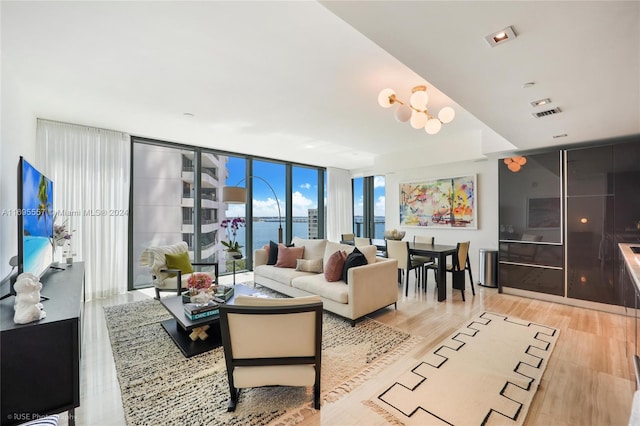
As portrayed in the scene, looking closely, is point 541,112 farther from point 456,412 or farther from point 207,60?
point 207,60

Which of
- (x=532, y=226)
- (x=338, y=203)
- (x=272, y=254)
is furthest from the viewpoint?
(x=338, y=203)

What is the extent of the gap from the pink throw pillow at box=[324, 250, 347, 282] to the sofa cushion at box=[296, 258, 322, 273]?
57 centimetres

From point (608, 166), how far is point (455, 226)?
7.75 feet

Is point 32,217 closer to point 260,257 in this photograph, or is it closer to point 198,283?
point 198,283

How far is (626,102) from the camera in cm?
247

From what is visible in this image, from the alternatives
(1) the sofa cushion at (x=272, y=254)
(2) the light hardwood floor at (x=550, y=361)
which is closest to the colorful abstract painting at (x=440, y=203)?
(2) the light hardwood floor at (x=550, y=361)

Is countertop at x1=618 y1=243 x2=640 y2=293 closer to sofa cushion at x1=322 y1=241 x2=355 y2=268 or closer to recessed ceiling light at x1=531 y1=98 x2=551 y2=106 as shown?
recessed ceiling light at x1=531 y1=98 x2=551 y2=106

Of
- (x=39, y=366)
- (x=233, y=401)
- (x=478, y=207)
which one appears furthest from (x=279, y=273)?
(x=478, y=207)

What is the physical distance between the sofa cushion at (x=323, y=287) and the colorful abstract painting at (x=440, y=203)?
322 centimetres

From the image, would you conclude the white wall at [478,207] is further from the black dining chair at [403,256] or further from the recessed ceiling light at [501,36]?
the recessed ceiling light at [501,36]

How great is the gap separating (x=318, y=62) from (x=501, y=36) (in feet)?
4.67

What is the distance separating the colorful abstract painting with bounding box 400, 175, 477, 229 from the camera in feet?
17.6

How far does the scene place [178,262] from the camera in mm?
3975

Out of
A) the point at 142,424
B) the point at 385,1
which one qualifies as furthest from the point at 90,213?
the point at 385,1
